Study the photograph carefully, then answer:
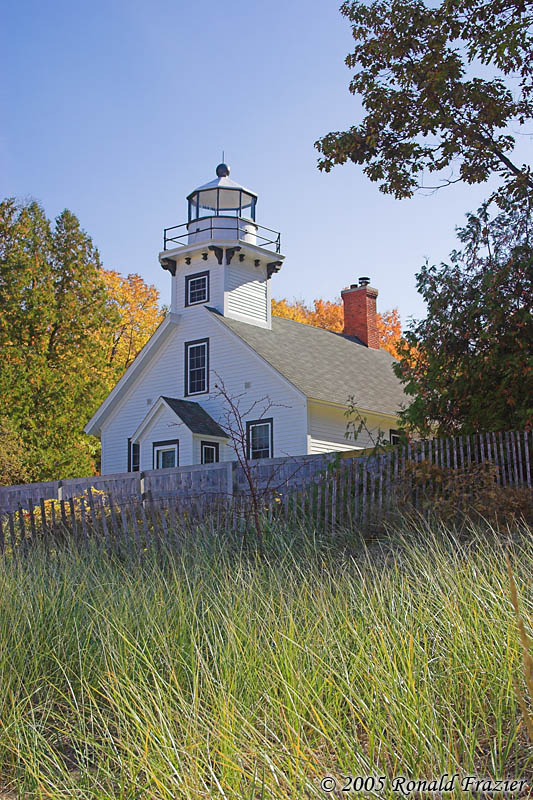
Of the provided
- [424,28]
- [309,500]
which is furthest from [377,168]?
[309,500]

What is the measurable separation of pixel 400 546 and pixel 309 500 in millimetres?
3126

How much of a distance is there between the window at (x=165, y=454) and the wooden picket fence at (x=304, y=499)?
12.3 metres

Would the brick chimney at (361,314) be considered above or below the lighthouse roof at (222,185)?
below

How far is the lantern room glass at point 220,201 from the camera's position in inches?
1138

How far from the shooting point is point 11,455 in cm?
2720

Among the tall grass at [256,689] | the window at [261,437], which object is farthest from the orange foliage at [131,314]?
the tall grass at [256,689]

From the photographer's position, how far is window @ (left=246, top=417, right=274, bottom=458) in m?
24.1

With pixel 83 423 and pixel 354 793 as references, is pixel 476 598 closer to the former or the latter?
pixel 354 793

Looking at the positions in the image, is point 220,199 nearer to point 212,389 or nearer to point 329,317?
point 212,389

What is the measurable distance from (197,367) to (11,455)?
7.10 metres

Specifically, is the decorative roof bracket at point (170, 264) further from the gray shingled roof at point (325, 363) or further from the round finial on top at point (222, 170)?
the round finial on top at point (222, 170)

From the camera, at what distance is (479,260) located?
1161 cm

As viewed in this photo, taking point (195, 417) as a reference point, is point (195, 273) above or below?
above

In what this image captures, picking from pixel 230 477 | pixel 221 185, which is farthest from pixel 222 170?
pixel 230 477
